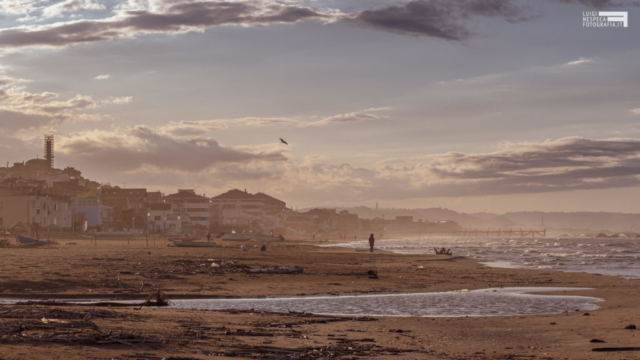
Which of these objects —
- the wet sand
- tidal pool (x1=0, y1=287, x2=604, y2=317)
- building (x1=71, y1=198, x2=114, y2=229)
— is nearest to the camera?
the wet sand

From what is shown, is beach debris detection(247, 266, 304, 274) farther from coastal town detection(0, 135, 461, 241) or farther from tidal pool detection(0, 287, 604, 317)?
coastal town detection(0, 135, 461, 241)

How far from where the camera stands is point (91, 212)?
131 metres

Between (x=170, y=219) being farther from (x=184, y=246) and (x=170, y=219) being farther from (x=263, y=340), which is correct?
(x=263, y=340)

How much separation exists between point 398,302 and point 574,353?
10.1 meters

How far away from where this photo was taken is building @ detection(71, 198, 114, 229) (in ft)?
421

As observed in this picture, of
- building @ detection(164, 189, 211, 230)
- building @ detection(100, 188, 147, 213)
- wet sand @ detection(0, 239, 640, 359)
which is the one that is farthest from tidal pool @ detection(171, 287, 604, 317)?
building @ detection(164, 189, 211, 230)

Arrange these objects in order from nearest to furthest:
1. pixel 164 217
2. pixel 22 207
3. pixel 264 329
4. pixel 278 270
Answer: pixel 264 329, pixel 278 270, pixel 22 207, pixel 164 217

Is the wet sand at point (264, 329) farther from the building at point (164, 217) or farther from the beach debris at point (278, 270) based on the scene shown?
the building at point (164, 217)

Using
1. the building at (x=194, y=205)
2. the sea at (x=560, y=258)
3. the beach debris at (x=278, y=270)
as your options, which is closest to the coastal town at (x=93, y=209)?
the building at (x=194, y=205)

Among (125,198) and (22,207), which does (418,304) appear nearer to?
(22,207)

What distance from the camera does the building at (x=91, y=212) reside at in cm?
12838

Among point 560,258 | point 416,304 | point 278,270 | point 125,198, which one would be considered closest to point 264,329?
point 416,304

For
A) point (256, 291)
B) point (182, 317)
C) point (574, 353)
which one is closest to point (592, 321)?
point (574, 353)

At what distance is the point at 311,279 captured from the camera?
3053 centimetres
